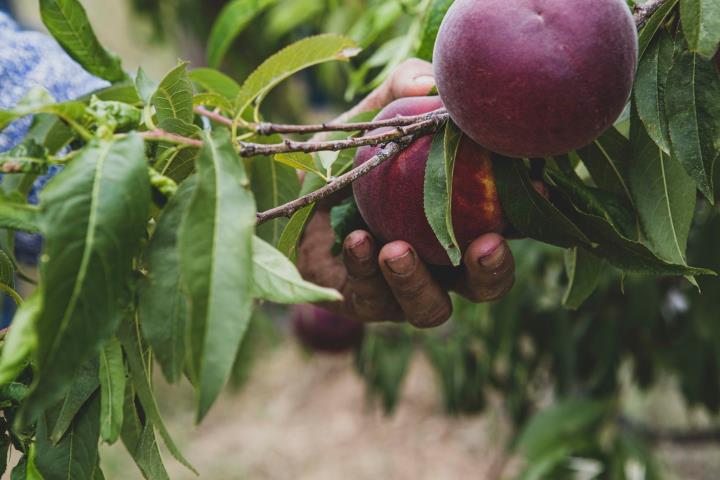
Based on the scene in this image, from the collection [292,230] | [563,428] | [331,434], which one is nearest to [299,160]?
[292,230]

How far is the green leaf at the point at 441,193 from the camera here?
63 centimetres

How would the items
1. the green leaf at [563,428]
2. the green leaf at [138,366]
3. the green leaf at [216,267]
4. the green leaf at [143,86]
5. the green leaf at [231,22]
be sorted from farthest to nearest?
the green leaf at [563,428] < the green leaf at [231,22] < the green leaf at [143,86] < the green leaf at [138,366] < the green leaf at [216,267]

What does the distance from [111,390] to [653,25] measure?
565 mm

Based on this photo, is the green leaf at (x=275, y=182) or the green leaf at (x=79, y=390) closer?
the green leaf at (x=79, y=390)

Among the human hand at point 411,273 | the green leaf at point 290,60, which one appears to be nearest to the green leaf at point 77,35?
the green leaf at point 290,60

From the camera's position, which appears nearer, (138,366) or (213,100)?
(138,366)

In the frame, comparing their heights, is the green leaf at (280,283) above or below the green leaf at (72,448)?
above

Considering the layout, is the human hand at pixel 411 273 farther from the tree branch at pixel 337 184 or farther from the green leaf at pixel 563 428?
the green leaf at pixel 563 428

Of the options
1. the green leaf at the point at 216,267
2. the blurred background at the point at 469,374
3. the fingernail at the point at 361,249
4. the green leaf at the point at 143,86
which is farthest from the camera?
the blurred background at the point at 469,374

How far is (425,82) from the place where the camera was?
2.68 feet

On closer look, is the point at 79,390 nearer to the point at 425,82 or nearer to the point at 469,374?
the point at 425,82

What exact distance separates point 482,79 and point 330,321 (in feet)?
5.57

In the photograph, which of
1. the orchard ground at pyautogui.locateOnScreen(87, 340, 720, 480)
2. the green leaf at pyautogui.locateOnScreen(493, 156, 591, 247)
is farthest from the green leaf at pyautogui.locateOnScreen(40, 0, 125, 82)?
the orchard ground at pyautogui.locateOnScreen(87, 340, 720, 480)

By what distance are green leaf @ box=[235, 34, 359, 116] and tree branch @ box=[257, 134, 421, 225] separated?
0.09 m
